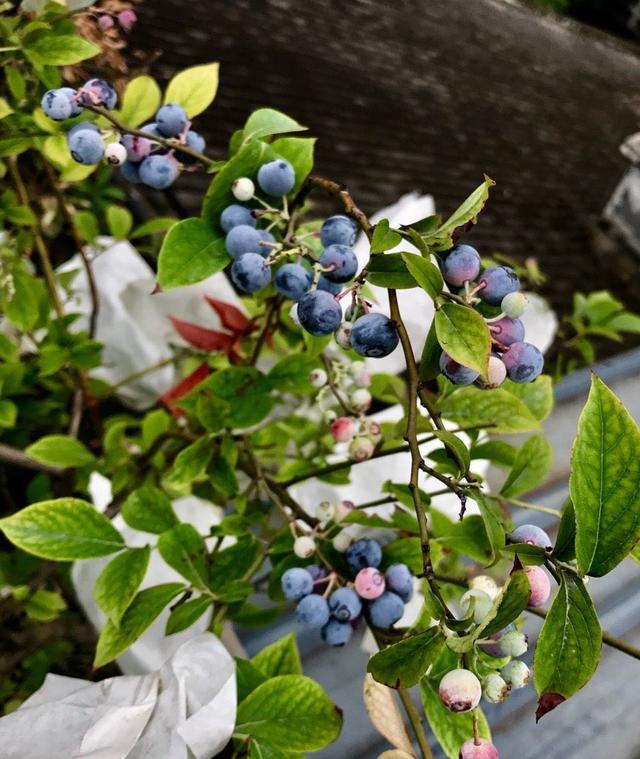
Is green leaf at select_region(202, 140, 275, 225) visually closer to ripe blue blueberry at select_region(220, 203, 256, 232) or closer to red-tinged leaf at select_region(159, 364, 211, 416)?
ripe blue blueberry at select_region(220, 203, 256, 232)

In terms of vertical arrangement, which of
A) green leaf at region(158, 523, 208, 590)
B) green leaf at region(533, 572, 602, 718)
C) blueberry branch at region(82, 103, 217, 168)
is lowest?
green leaf at region(158, 523, 208, 590)

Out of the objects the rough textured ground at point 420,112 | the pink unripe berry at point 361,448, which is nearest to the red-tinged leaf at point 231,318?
the pink unripe berry at point 361,448

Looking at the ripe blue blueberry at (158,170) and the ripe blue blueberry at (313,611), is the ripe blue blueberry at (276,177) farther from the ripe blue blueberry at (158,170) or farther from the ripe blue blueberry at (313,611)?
the ripe blue blueberry at (313,611)

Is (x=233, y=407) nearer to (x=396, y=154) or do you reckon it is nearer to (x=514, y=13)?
(x=396, y=154)

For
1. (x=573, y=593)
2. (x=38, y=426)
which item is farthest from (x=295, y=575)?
(x=38, y=426)

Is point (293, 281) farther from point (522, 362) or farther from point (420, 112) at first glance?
point (420, 112)

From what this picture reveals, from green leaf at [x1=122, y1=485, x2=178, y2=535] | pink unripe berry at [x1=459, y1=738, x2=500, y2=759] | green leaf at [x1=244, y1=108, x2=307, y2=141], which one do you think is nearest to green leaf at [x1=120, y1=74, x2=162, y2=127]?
green leaf at [x1=244, y1=108, x2=307, y2=141]
